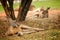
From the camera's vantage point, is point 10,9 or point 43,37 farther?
point 10,9

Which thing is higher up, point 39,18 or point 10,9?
point 10,9

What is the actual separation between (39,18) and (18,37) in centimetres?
332

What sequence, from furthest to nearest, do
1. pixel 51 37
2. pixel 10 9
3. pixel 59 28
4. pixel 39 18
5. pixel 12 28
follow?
pixel 39 18, pixel 10 9, pixel 59 28, pixel 12 28, pixel 51 37

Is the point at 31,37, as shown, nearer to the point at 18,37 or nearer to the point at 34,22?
the point at 18,37

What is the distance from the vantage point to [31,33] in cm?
709

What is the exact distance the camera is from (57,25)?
324 inches

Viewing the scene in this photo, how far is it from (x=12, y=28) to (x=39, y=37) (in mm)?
1097

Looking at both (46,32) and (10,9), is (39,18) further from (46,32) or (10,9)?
(46,32)

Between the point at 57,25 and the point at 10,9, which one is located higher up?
the point at 10,9

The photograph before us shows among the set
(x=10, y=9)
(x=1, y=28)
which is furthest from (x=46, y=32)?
(x=10, y=9)

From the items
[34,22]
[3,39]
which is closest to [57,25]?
[34,22]

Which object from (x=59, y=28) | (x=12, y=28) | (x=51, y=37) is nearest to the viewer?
(x=51, y=37)

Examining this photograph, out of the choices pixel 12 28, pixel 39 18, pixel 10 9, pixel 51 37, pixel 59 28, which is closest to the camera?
pixel 51 37

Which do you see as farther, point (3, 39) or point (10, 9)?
point (10, 9)
